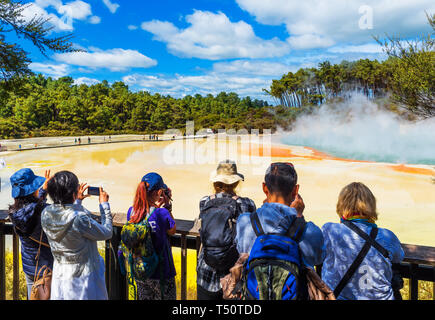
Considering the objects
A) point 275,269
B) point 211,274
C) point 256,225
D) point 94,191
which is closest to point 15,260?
point 94,191

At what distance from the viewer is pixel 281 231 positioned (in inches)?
66.9

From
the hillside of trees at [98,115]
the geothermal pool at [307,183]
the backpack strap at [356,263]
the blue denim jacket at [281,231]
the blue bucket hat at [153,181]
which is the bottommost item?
the geothermal pool at [307,183]

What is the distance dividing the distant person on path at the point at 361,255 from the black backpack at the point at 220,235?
1.84 feet

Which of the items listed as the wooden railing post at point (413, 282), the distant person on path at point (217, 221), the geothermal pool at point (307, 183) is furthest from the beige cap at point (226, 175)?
the geothermal pool at point (307, 183)

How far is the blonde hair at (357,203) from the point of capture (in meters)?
1.87

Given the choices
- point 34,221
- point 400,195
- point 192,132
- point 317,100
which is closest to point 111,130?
point 192,132

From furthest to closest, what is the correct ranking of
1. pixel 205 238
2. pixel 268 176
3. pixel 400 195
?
pixel 400 195 < pixel 205 238 < pixel 268 176

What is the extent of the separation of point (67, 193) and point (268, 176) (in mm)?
1278

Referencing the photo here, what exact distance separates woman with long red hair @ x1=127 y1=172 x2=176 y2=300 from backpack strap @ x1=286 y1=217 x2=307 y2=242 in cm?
84

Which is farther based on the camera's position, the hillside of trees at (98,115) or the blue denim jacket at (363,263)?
the hillside of trees at (98,115)

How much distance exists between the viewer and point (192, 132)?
5684 cm

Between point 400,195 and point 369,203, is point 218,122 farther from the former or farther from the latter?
point 369,203

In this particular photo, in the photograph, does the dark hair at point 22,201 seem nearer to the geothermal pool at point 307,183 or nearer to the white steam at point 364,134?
the geothermal pool at point 307,183

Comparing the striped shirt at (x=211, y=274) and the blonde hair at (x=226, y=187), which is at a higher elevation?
the blonde hair at (x=226, y=187)
